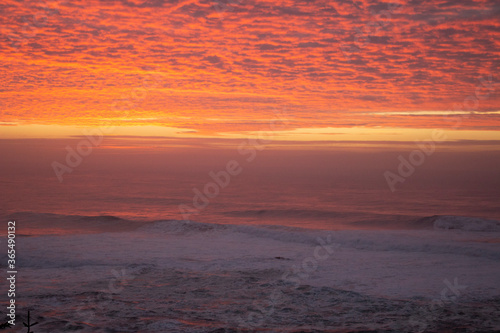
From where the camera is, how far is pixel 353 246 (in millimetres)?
18078

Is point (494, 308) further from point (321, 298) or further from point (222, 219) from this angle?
point (222, 219)

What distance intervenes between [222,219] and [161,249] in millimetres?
11816

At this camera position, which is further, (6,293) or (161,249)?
(161,249)

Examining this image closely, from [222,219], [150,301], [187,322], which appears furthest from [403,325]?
[222,219]

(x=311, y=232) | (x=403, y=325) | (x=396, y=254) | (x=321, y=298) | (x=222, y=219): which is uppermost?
(x=222, y=219)
